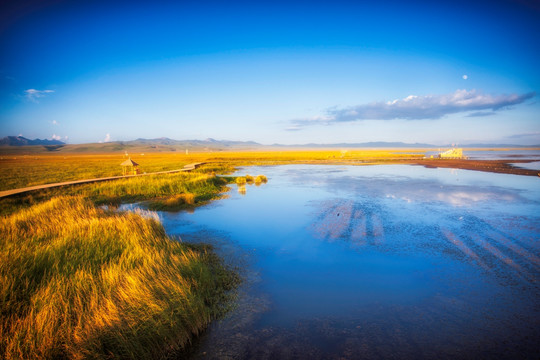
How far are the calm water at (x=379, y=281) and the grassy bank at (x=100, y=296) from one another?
0.63 m

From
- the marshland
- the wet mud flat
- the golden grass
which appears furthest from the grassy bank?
the wet mud flat

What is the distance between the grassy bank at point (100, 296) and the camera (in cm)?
375

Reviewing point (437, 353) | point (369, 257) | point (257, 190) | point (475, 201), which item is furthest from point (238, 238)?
point (475, 201)

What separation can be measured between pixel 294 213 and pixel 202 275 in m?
8.20

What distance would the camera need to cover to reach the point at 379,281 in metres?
6.60

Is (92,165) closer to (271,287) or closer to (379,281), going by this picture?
(271,287)

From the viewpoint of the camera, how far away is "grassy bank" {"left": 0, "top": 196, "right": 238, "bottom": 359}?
148 inches

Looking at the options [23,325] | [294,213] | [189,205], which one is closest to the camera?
[23,325]

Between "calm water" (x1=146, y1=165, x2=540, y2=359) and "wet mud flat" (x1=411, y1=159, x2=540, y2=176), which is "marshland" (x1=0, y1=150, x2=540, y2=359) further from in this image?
"wet mud flat" (x1=411, y1=159, x2=540, y2=176)

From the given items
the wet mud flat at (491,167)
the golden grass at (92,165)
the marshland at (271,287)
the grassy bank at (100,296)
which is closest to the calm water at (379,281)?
the marshland at (271,287)

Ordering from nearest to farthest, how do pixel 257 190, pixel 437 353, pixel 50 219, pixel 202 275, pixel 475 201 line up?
pixel 437 353 → pixel 202 275 → pixel 50 219 → pixel 475 201 → pixel 257 190

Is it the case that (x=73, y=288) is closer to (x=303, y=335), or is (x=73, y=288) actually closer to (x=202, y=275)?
(x=202, y=275)

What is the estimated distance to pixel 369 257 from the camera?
8.01m

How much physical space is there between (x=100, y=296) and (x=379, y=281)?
635 centimetres
